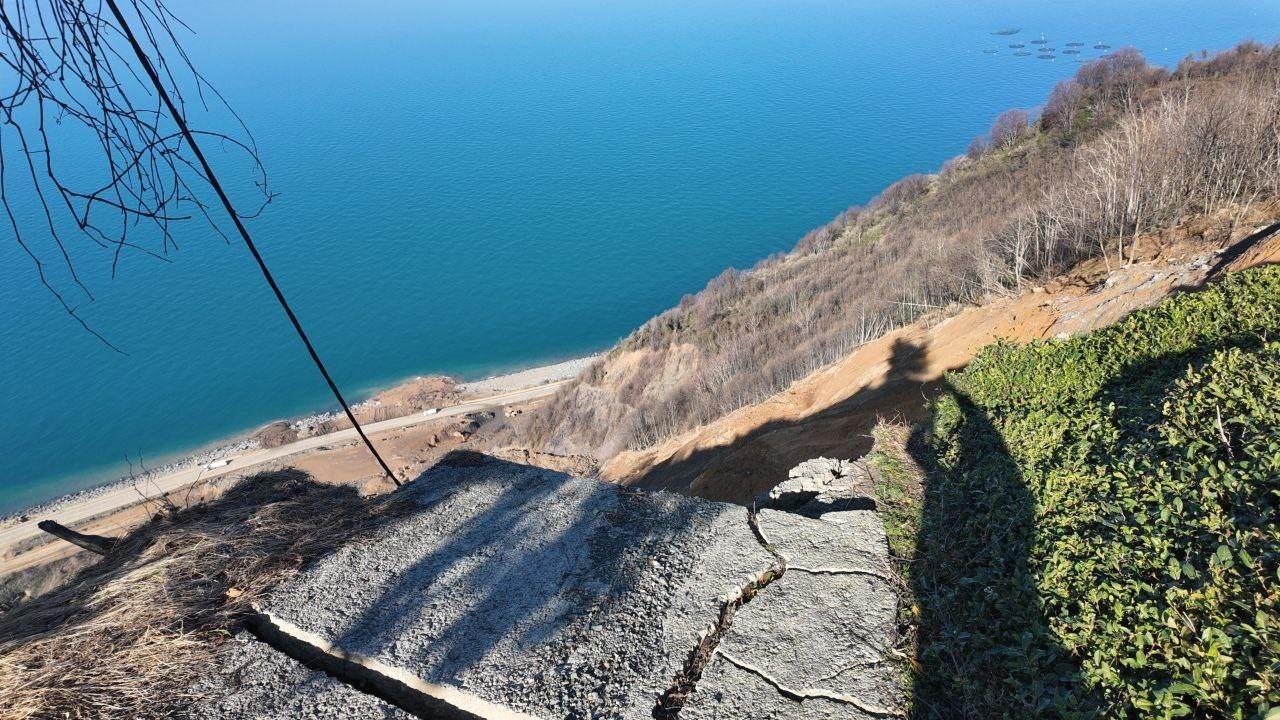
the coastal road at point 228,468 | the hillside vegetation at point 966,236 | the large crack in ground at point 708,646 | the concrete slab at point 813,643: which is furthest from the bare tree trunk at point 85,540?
the coastal road at point 228,468

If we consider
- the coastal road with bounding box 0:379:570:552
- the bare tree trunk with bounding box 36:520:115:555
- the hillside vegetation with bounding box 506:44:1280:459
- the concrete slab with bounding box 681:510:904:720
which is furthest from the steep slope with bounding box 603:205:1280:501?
the coastal road with bounding box 0:379:570:552

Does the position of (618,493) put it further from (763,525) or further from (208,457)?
(208,457)

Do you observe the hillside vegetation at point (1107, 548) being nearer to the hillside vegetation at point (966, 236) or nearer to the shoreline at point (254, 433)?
the hillside vegetation at point (966, 236)

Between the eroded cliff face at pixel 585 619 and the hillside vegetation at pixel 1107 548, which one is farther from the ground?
the hillside vegetation at pixel 1107 548

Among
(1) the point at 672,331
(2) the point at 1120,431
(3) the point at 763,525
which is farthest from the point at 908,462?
(1) the point at 672,331

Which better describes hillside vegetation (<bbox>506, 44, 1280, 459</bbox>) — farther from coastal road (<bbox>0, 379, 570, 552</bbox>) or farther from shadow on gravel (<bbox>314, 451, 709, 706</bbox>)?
shadow on gravel (<bbox>314, 451, 709, 706</bbox>)

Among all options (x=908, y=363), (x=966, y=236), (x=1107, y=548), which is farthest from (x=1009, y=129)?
(x=1107, y=548)
